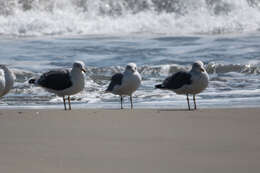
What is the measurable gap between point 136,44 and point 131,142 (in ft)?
40.8

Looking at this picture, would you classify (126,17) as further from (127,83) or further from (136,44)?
(127,83)

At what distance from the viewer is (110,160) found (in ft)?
15.9

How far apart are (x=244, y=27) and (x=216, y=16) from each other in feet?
6.83

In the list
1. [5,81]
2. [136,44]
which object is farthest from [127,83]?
[136,44]

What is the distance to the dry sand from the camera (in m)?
4.64

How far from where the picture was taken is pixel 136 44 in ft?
58.9

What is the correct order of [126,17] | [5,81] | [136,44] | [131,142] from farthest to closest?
[126,17] → [136,44] → [5,81] → [131,142]

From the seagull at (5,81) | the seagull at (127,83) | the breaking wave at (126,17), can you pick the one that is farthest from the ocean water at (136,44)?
the seagull at (5,81)

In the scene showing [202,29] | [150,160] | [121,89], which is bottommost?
[202,29]

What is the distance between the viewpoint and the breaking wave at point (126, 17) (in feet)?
70.4

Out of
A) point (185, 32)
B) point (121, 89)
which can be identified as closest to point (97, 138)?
point (121, 89)

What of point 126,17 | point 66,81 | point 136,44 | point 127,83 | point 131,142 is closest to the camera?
point 131,142

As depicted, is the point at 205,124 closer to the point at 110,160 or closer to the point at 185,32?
the point at 110,160

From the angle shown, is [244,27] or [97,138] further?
[244,27]
